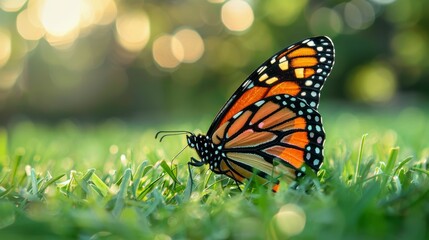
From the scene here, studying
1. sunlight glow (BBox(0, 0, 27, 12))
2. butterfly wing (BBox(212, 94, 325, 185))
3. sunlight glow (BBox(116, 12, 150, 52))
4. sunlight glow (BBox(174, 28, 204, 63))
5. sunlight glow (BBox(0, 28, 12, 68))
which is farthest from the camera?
sunlight glow (BBox(116, 12, 150, 52))

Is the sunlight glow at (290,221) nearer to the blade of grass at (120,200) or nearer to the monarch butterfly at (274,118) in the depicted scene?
the blade of grass at (120,200)

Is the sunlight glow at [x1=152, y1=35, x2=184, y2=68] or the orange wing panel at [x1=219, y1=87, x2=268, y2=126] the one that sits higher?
the sunlight glow at [x1=152, y1=35, x2=184, y2=68]

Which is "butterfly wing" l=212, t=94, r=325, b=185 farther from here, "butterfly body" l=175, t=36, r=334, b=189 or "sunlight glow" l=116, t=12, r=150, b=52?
"sunlight glow" l=116, t=12, r=150, b=52

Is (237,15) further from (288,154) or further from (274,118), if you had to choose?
(288,154)

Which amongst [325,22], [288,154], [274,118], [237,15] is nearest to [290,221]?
[288,154]

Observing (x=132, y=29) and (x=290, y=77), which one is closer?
(x=290, y=77)

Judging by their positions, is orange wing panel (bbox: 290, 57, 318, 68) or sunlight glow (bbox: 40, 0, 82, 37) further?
sunlight glow (bbox: 40, 0, 82, 37)

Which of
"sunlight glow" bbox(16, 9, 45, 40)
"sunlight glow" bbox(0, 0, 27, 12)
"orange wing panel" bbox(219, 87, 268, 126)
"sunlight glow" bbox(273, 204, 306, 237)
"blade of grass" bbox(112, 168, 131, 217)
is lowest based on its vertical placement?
"sunlight glow" bbox(273, 204, 306, 237)

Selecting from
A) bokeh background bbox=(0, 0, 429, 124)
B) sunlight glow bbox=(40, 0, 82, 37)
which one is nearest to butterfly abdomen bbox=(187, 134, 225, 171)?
sunlight glow bbox=(40, 0, 82, 37)

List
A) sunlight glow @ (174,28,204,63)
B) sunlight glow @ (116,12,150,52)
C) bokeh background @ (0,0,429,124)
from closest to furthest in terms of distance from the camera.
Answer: bokeh background @ (0,0,429,124) → sunlight glow @ (174,28,204,63) → sunlight glow @ (116,12,150,52)

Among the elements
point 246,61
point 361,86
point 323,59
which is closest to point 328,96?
point 361,86
